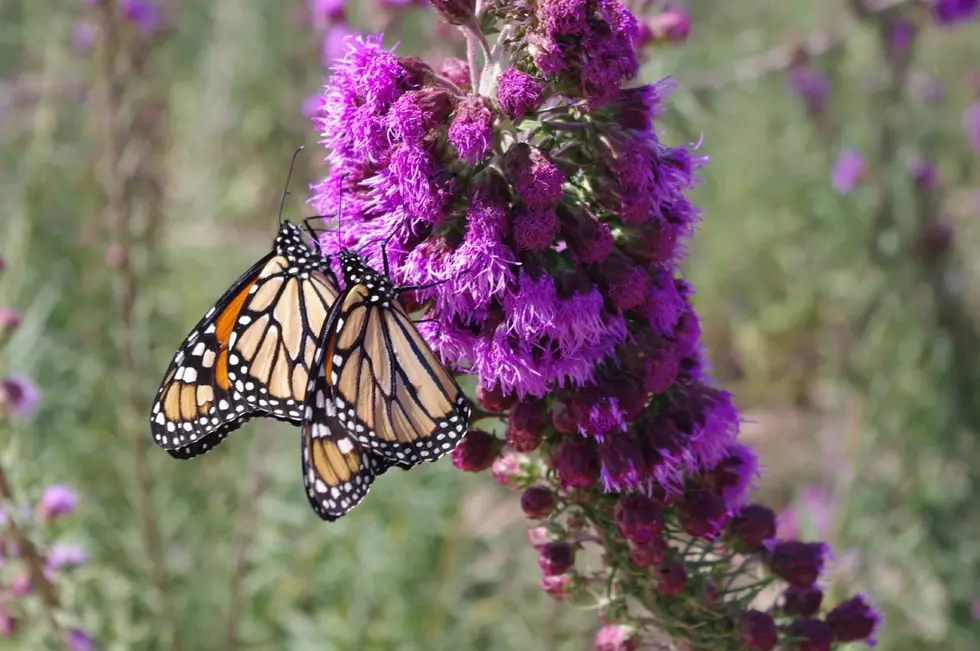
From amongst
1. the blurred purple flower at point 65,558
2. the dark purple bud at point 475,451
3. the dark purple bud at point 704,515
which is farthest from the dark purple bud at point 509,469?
the blurred purple flower at point 65,558

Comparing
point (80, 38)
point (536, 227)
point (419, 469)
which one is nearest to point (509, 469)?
point (536, 227)

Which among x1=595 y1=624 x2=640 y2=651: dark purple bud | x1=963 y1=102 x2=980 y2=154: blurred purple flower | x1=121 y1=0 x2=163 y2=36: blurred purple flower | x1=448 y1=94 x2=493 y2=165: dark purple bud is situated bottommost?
x1=595 y1=624 x2=640 y2=651: dark purple bud

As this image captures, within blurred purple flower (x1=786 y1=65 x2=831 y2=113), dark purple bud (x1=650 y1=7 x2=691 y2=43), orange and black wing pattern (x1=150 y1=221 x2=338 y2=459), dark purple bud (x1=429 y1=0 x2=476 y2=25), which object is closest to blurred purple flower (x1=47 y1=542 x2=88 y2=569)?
orange and black wing pattern (x1=150 y1=221 x2=338 y2=459)

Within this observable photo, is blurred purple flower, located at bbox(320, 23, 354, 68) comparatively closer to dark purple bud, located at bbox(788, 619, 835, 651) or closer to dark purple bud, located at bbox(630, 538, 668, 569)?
dark purple bud, located at bbox(630, 538, 668, 569)

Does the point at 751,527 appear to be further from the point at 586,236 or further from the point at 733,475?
the point at 586,236

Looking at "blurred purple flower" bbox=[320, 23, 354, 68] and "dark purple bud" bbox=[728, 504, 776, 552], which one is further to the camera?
"blurred purple flower" bbox=[320, 23, 354, 68]
